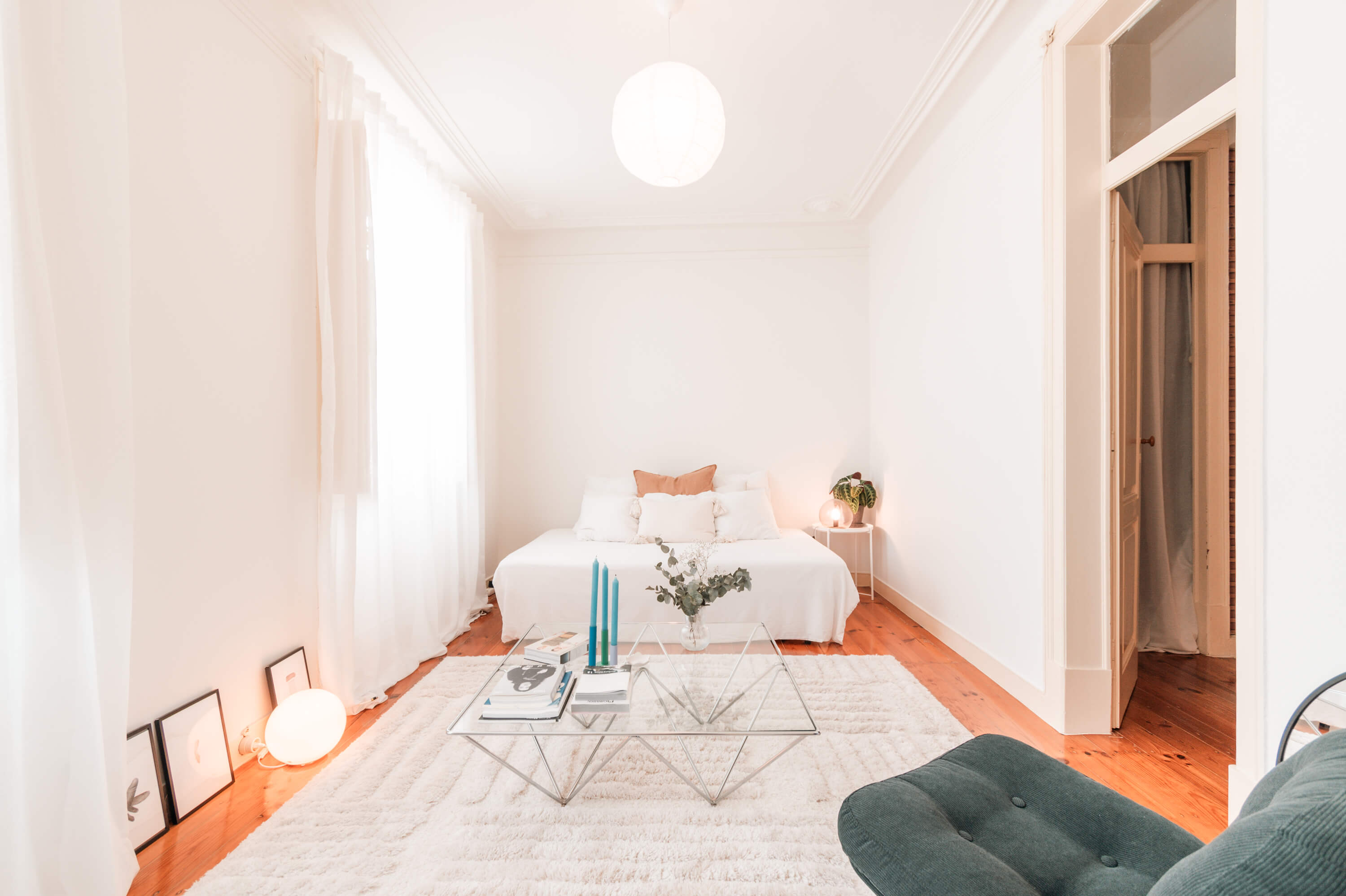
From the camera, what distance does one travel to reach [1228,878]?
0.64m

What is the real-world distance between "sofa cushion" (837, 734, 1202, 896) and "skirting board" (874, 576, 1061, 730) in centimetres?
130

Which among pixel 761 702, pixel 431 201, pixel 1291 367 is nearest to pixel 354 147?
pixel 431 201

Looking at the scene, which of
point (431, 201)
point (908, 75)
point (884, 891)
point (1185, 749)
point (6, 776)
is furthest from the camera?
point (431, 201)

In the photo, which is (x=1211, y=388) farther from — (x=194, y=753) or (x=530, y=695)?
(x=194, y=753)

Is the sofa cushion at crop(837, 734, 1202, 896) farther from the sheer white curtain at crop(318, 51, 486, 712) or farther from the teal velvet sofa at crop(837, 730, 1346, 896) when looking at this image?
the sheer white curtain at crop(318, 51, 486, 712)

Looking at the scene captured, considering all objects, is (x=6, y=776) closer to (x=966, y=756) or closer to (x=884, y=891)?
(x=884, y=891)

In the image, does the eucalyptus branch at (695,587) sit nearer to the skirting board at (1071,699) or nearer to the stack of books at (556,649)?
the stack of books at (556,649)

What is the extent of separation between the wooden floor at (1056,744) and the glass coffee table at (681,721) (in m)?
0.71

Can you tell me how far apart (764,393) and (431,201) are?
8.67ft

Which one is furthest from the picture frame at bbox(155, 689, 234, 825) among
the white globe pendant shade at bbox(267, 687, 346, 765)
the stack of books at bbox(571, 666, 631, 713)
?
the stack of books at bbox(571, 666, 631, 713)

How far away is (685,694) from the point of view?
76.2 inches

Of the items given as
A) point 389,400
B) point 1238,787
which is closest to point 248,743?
point 389,400

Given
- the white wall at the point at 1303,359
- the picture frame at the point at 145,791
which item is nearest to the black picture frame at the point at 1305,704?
the white wall at the point at 1303,359

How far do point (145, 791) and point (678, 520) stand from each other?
275 centimetres
